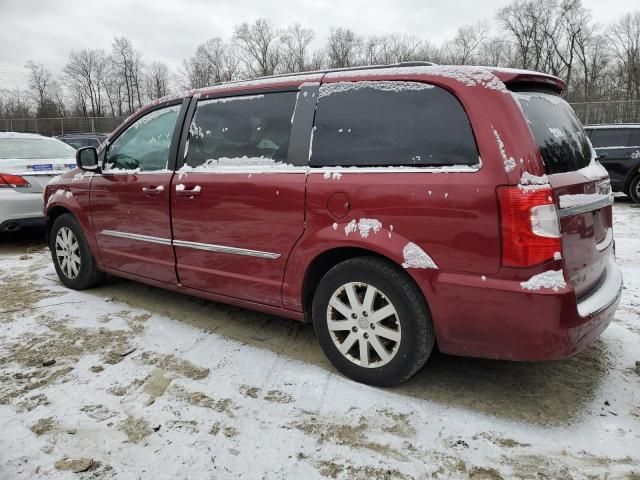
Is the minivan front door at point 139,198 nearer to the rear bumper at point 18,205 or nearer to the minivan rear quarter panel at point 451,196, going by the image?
the minivan rear quarter panel at point 451,196

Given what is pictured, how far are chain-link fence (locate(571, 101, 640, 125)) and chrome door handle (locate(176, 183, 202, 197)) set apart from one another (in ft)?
65.5

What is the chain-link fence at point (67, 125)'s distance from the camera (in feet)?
127

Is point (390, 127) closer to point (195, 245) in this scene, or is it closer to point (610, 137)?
point (195, 245)

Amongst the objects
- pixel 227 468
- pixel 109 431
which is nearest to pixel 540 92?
pixel 227 468

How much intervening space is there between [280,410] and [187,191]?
1.65m

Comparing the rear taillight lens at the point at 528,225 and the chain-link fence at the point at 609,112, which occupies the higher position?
the chain-link fence at the point at 609,112

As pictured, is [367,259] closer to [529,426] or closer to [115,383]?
[529,426]

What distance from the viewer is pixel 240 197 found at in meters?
3.16

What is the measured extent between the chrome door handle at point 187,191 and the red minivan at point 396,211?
2cm

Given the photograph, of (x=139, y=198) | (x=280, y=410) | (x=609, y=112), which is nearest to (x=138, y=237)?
(x=139, y=198)

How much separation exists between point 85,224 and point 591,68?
59.8 m

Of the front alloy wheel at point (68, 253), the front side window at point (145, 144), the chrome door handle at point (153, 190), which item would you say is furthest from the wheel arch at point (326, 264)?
the front alloy wheel at point (68, 253)

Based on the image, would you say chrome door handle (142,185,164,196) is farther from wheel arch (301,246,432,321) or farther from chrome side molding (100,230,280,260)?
wheel arch (301,246,432,321)

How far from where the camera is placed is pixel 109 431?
247 cm
